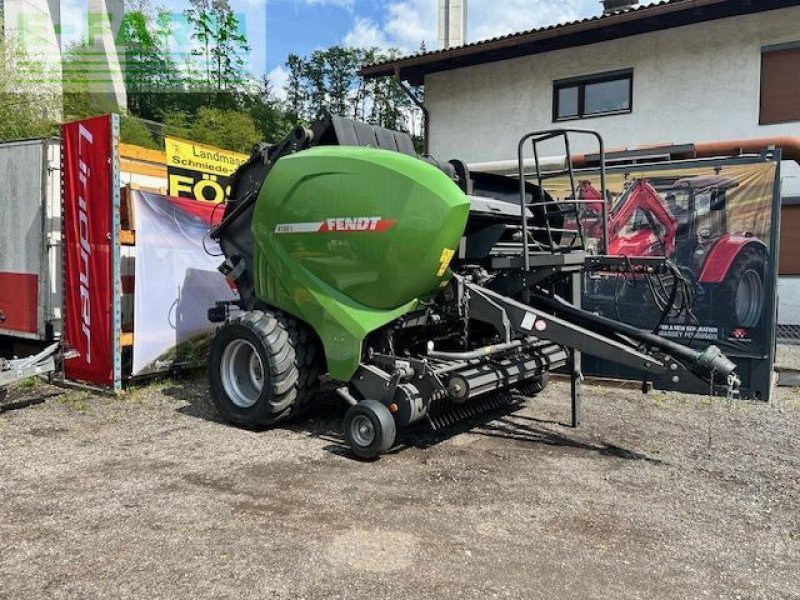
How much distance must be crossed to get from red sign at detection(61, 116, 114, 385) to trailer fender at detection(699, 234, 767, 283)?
635cm

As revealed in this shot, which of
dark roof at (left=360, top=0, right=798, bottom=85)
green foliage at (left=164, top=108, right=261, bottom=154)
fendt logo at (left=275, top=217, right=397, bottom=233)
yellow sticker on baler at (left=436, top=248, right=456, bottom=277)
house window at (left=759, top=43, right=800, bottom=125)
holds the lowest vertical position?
yellow sticker on baler at (left=436, top=248, right=456, bottom=277)

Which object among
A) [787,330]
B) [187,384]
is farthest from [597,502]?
[787,330]

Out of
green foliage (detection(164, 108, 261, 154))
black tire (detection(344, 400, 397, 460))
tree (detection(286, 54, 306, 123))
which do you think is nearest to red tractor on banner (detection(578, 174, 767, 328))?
black tire (detection(344, 400, 397, 460))

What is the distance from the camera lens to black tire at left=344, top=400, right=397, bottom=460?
4695 millimetres

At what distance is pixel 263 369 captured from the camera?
5.41 m

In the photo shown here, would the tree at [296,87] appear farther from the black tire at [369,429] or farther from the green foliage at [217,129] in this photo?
the black tire at [369,429]

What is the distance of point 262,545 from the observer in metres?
3.44

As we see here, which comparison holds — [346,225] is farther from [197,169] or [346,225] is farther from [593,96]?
[593,96]

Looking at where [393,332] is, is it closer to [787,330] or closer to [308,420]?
[308,420]

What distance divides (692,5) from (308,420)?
9960 millimetres

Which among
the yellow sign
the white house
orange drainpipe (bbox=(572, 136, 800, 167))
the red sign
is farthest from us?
the white house

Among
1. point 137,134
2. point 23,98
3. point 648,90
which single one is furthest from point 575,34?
point 23,98

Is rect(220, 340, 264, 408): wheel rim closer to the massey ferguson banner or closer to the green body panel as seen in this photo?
the green body panel

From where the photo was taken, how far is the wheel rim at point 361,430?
4.78 m
